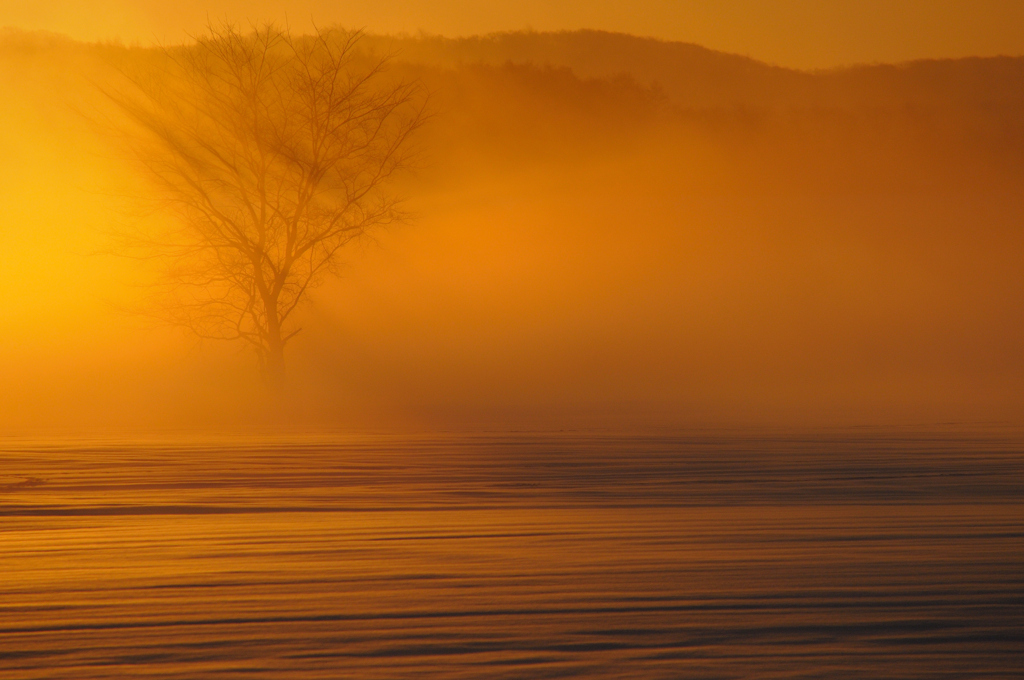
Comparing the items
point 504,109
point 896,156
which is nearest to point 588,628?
point 504,109

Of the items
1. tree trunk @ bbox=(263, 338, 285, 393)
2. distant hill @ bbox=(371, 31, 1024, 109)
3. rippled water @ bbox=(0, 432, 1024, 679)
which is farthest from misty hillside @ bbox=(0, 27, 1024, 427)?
rippled water @ bbox=(0, 432, 1024, 679)

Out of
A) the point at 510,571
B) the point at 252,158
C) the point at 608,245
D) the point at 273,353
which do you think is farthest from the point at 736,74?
the point at 510,571

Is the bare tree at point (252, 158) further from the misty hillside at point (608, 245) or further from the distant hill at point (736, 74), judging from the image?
the distant hill at point (736, 74)

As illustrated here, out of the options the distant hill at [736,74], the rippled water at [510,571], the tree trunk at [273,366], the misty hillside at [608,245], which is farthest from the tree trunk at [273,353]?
the rippled water at [510,571]

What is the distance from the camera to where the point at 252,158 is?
597 centimetres

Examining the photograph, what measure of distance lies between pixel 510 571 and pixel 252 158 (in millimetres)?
4994

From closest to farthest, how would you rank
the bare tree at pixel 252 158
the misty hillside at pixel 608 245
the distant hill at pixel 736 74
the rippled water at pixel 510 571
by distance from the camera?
the rippled water at pixel 510 571, the bare tree at pixel 252 158, the misty hillside at pixel 608 245, the distant hill at pixel 736 74

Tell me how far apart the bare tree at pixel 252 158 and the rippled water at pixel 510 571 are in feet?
10.9

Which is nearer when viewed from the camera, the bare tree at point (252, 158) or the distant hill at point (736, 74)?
the bare tree at point (252, 158)

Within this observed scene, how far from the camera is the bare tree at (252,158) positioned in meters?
5.95

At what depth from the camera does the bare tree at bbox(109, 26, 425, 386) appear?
5949 mm

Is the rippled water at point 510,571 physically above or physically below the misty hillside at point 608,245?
below

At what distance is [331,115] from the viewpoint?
6.00 metres

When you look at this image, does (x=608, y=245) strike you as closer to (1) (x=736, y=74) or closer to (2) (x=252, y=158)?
(1) (x=736, y=74)
